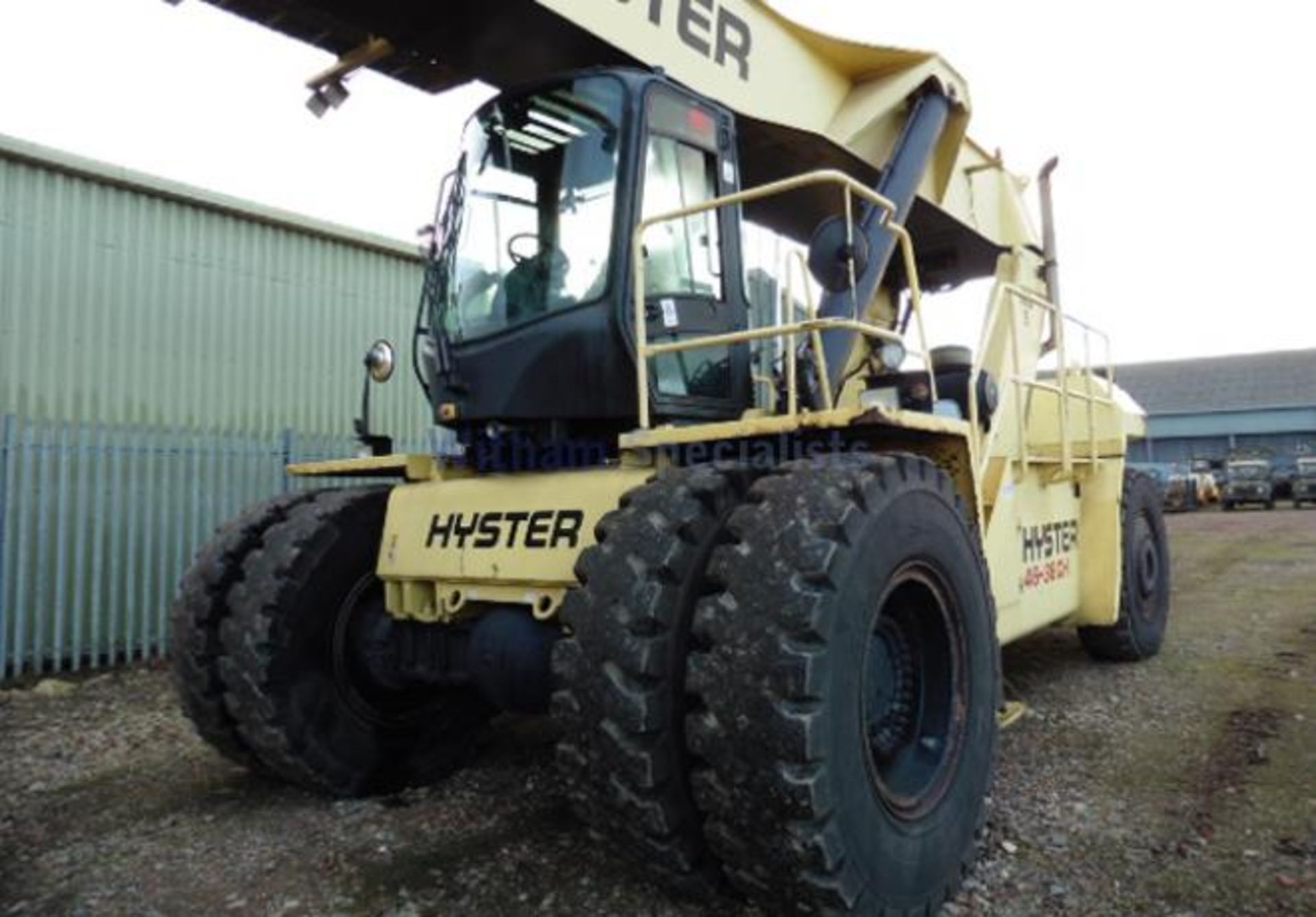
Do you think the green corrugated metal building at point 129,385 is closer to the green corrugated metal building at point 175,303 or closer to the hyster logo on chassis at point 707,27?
the green corrugated metal building at point 175,303

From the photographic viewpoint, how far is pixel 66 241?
8273 mm

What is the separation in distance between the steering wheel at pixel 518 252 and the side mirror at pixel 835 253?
4.02ft

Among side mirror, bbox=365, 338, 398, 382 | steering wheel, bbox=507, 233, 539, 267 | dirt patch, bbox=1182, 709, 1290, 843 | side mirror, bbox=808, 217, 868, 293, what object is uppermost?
steering wheel, bbox=507, 233, 539, 267

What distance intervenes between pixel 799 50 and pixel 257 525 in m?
3.75

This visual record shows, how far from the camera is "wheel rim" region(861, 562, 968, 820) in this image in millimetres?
3383

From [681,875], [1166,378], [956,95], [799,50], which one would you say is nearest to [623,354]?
[681,875]

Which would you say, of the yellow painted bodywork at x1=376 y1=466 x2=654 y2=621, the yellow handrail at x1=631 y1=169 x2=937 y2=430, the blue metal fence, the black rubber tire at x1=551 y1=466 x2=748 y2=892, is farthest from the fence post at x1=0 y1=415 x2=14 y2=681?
the black rubber tire at x1=551 y1=466 x2=748 y2=892

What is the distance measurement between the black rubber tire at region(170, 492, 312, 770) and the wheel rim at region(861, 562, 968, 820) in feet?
9.42

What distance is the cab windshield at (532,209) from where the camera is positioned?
3.94 metres

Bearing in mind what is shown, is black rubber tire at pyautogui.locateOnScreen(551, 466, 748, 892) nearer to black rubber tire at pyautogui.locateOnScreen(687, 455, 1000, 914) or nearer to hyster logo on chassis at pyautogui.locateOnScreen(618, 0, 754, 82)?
black rubber tire at pyautogui.locateOnScreen(687, 455, 1000, 914)

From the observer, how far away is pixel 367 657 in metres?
4.37

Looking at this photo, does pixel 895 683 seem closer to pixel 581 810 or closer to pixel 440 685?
pixel 581 810

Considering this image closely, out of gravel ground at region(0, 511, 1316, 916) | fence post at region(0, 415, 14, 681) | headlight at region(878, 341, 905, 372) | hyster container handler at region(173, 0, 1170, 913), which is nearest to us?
hyster container handler at region(173, 0, 1170, 913)

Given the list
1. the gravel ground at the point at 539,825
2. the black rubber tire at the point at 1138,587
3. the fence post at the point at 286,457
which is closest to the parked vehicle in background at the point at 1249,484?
the black rubber tire at the point at 1138,587
